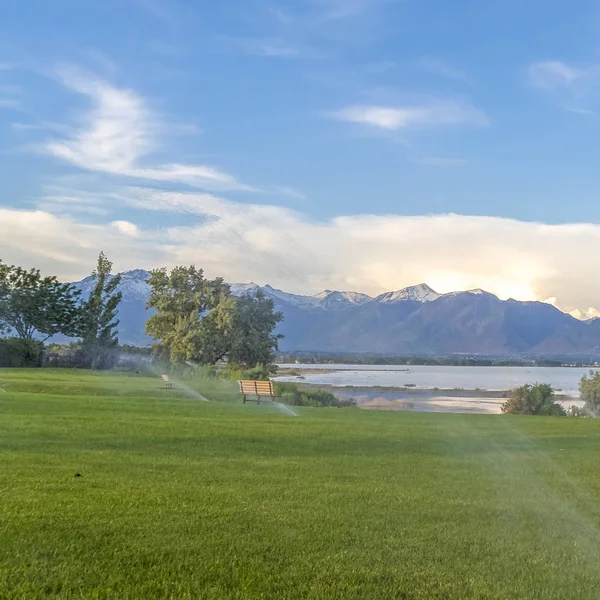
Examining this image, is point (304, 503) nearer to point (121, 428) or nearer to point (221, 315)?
point (121, 428)

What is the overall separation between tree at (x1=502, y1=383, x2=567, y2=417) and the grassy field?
1174 inches

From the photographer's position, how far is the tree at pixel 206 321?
60.6 meters

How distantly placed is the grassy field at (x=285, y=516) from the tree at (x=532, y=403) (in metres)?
29.8

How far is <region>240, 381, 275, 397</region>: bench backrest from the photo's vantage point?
1153 inches

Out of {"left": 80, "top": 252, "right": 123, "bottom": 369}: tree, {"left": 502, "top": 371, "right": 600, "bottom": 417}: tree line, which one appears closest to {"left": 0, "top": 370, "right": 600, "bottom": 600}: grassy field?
{"left": 502, "top": 371, "right": 600, "bottom": 417}: tree line

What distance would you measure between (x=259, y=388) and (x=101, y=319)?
44.5 m

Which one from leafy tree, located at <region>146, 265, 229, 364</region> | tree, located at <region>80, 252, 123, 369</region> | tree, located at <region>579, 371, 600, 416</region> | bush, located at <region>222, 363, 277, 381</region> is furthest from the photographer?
tree, located at <region>80, 252, 123, 369</region>

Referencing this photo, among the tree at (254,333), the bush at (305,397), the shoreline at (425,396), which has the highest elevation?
the tree at (254,333)

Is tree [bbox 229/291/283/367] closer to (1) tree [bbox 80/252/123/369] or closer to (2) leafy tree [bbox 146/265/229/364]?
(2) leafy tree [bbox 146/265/229/364]

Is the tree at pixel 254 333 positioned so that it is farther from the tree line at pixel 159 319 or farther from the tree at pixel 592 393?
the tree at pixel 592 393

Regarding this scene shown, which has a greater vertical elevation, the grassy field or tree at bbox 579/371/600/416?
the grassy field

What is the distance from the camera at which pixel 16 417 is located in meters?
18.2

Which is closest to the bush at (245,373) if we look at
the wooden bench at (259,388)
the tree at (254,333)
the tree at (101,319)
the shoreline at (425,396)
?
the tree at (254,333)

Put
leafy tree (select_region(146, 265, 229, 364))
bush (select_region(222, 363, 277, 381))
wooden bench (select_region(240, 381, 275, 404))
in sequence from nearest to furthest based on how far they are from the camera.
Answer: wooden bench (select_region(240, 381, 275, 404)), bush (select_region(222, 363, 277, 381)), leafy tree (select_region(146, 265, 229, 364))
